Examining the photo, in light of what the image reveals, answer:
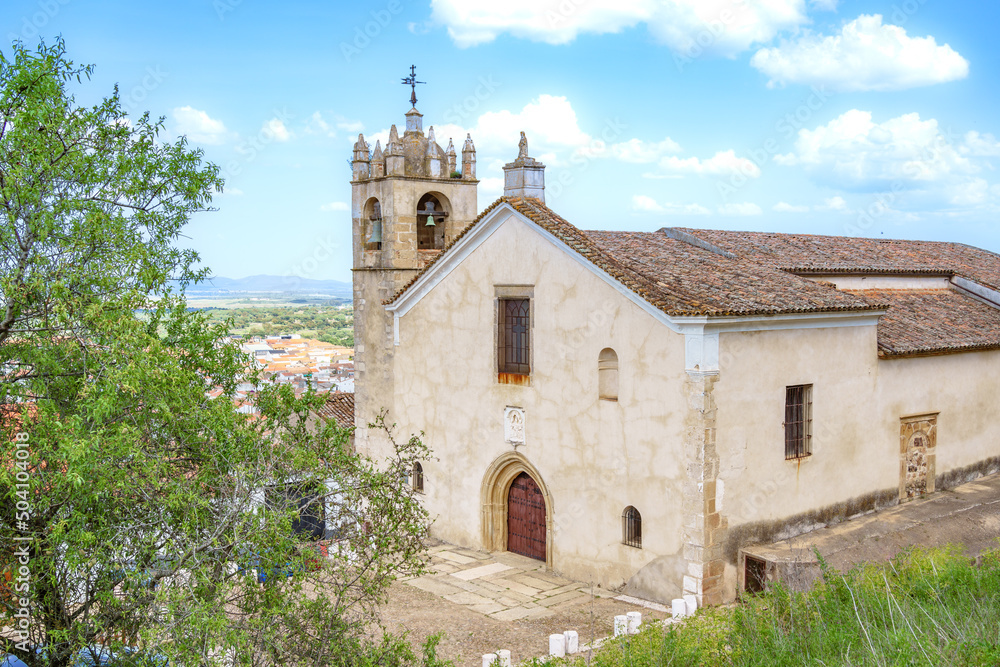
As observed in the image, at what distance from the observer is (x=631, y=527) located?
45.9ft

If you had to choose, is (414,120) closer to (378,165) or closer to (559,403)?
(378,165)

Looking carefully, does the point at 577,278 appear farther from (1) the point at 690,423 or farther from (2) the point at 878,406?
(2) the point at 878,406

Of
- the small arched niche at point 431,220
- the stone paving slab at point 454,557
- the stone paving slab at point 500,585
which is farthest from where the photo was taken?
the small arched niche at point 431,220

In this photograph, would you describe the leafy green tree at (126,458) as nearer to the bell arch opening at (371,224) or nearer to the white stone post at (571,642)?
the white stone post at (571,642)

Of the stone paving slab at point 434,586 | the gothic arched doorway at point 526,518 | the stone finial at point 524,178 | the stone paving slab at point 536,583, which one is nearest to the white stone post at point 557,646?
the stone paving slab at point 536,583

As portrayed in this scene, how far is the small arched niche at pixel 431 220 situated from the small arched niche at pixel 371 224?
0.90 m

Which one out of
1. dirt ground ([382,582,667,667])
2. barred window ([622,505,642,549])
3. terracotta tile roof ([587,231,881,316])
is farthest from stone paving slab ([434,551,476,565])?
terracotta tile roof ([587,231,881,316])

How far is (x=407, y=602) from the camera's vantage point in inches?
554

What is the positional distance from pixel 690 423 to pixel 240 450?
22.4ft

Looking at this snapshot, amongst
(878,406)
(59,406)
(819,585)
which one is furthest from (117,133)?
(878,406)

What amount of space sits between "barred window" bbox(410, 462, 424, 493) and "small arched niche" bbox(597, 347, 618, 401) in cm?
504

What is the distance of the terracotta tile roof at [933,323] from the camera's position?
16.2m

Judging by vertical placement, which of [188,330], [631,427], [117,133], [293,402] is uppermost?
[117,133]

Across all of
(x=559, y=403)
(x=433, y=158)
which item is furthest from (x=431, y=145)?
(x=559, y=403)
